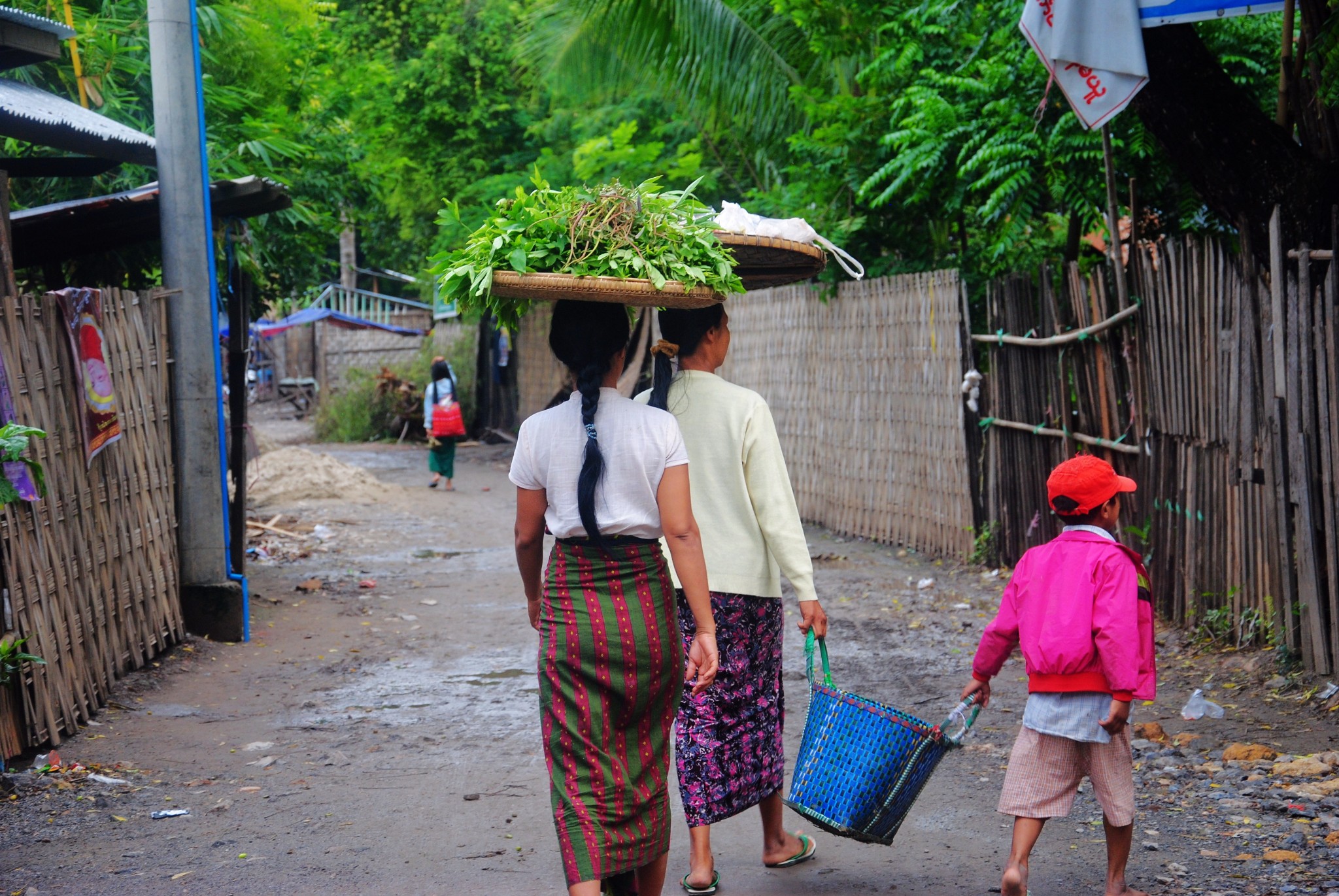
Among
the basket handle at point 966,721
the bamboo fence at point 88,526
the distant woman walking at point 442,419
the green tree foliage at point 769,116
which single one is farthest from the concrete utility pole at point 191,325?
the distant woman walking at point 442,419

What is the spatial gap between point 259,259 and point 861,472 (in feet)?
18.5

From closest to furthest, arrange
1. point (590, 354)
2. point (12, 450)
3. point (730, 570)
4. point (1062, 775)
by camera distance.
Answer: point (590, 354)
point (1062, 775)
point (730, 570)
point (12, 450)

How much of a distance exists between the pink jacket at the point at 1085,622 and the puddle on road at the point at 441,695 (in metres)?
2.83

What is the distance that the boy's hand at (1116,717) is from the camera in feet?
11.1

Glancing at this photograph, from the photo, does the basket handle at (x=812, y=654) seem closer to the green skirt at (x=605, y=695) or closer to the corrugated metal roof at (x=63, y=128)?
the green skirt at (x=605, y=695)

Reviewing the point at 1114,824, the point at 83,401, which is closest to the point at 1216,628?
the point at 1114,824

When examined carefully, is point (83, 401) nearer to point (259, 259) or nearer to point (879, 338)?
point (259, 259)

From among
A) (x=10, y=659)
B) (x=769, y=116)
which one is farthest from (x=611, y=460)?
(x=769, y=116)

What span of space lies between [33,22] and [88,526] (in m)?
2.23

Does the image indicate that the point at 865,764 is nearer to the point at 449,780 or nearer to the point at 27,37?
the point at 449,780

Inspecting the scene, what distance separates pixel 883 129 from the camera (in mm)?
10570

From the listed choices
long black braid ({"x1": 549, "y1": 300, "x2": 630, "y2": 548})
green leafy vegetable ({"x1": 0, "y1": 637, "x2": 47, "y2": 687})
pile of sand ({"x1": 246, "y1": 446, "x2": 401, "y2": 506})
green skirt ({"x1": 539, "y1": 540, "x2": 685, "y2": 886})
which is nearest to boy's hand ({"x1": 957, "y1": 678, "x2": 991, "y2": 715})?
green skirt ({"x1": 539, "y1": 540, "x2": 685, "y2": 886})

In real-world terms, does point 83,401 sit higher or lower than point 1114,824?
higher

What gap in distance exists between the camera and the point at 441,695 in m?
6.31
